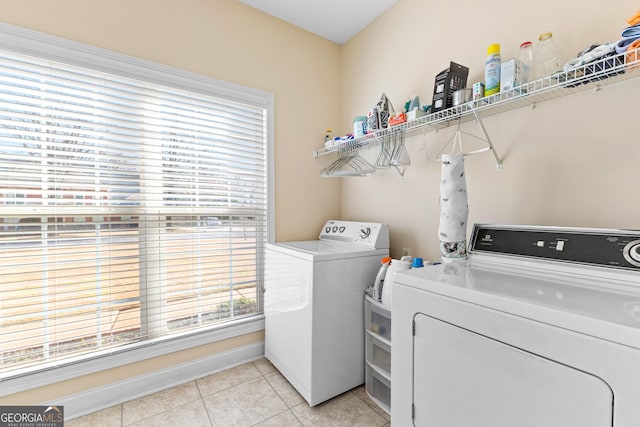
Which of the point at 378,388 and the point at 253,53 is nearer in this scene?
the point at 378,388

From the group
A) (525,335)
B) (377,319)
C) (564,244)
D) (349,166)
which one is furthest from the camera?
(349,166)

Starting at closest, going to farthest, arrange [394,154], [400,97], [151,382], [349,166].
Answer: [151,382]
[394,154]
[400,97]
[349,166]

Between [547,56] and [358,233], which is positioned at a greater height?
[547,56]

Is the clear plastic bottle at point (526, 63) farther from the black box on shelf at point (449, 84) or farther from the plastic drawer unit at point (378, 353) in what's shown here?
the plastic drawer unit at point (378, 353)

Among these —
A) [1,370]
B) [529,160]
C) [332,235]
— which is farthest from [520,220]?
[1,370]

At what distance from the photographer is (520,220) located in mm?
1480

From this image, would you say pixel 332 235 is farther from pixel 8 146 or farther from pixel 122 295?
pixel 8 146

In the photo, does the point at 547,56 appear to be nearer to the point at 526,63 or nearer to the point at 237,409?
the point at 526,63

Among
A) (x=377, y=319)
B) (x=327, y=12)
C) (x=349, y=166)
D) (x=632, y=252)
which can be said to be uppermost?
(x=327, y=12)

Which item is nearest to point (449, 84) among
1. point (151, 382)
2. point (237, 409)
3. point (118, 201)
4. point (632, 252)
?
point (632, 252)

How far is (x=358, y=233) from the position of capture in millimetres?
2168

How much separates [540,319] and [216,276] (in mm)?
1959

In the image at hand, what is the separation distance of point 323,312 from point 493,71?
5.20 ft

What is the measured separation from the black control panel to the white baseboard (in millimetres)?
1871
